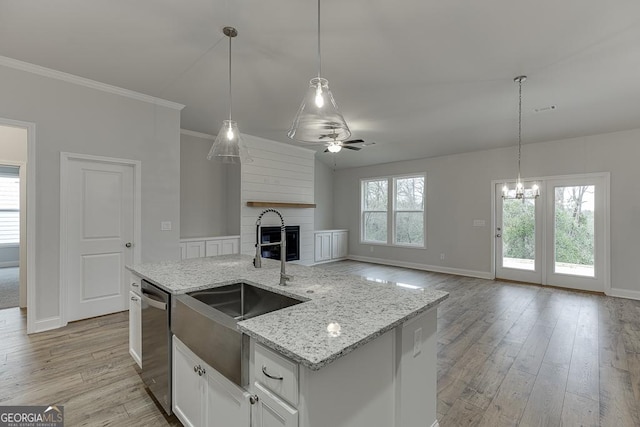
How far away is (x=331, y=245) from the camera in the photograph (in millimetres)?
7879

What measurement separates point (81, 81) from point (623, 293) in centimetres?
834

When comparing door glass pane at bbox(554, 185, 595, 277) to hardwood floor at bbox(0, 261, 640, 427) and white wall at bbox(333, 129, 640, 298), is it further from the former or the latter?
hardwood floor at bbox(0, 261, 640, 427)

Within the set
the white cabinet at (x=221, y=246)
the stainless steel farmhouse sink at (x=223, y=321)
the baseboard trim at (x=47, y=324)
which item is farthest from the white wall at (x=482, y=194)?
the baseboard trim at (x=47, y=324)

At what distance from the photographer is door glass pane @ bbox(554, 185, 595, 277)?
4.99 m

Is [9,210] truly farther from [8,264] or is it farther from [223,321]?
[223,321]

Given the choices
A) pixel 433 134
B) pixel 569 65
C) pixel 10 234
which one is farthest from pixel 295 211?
pixel 10 234

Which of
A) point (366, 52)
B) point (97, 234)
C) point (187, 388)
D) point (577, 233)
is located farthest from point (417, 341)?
point (577, 233)

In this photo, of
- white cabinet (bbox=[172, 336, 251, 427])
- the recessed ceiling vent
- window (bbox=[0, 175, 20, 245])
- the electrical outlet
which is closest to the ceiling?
the recessed ceiling vent

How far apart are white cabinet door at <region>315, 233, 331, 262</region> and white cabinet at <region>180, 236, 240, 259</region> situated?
95.5 inches

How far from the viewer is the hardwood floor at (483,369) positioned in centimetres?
199

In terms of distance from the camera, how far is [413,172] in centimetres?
714

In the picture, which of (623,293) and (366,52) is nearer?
(366,52)

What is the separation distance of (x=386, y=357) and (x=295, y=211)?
5411 millimetres

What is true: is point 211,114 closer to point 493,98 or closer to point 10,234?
point 493,98
